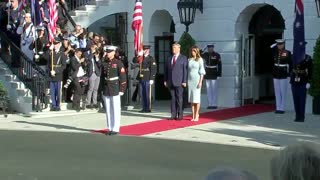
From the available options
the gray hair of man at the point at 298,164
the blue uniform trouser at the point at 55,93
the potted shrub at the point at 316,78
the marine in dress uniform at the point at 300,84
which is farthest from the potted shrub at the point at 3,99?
the gray hair of man at the point at 298,164

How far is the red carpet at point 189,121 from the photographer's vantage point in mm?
13211

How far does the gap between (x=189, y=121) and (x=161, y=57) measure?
7.20 metres

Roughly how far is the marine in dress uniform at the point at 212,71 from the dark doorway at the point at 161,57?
11.0 ft

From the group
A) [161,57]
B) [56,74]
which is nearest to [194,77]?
[56,74]

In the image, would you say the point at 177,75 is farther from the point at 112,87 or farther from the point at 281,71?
the point at 281,71

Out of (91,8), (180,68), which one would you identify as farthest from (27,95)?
(91,8)

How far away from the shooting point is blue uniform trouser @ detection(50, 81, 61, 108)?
1670 cm

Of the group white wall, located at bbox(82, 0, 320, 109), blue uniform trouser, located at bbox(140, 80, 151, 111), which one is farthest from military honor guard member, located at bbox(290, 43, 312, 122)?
blue uniform trouser, located at bbox(140, 80, 151, 111)

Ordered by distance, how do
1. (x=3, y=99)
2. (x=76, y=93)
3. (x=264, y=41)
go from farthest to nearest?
(x=264, y=41), (x=76, y=93), (x=3, y=99)

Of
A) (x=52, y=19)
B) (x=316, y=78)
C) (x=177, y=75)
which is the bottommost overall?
(x=316, y=78)

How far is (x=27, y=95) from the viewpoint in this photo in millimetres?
16906

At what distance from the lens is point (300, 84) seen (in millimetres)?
14664

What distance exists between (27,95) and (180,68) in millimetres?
4980

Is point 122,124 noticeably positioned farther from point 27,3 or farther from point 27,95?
point 27,3
